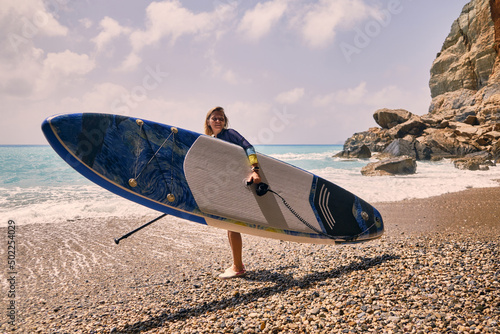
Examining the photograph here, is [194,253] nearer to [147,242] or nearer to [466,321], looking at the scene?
[147,242]

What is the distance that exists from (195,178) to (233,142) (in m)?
0.63

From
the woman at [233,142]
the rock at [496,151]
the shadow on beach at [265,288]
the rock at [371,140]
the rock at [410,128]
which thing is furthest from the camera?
the rock at [371,140]

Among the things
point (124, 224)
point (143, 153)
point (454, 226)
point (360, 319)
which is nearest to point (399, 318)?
point (360, 319)

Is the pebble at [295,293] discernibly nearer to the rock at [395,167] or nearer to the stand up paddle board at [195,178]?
the stand up paddle board at [195,178]

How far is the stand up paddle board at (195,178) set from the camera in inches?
109

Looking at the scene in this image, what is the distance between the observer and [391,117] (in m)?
29.3

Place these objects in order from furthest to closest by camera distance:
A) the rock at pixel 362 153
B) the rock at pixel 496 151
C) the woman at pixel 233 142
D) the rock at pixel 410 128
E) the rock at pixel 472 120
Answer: the rock at pixel 362 153 < the rock at pixel 410 128 < the rock at pixel 472 120 < the rock at pixel 496 151 < the woman at pixel 233 142

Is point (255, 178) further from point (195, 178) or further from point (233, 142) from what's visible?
point (195, 178)

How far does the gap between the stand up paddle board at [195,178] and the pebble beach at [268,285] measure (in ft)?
1.84

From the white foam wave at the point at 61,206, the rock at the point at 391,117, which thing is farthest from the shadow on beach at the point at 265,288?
the rock at the point at 391,117

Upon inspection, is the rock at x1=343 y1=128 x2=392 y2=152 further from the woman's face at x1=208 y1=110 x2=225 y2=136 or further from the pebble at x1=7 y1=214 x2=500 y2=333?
the woman's face at x1=208 y1=110 x2=225 y2=136

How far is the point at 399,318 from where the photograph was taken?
1977 millimetres

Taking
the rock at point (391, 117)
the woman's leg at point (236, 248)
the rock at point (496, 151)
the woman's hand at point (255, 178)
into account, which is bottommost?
the woman's leg at point (236, 248)

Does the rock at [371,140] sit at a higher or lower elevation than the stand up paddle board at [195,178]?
higher
